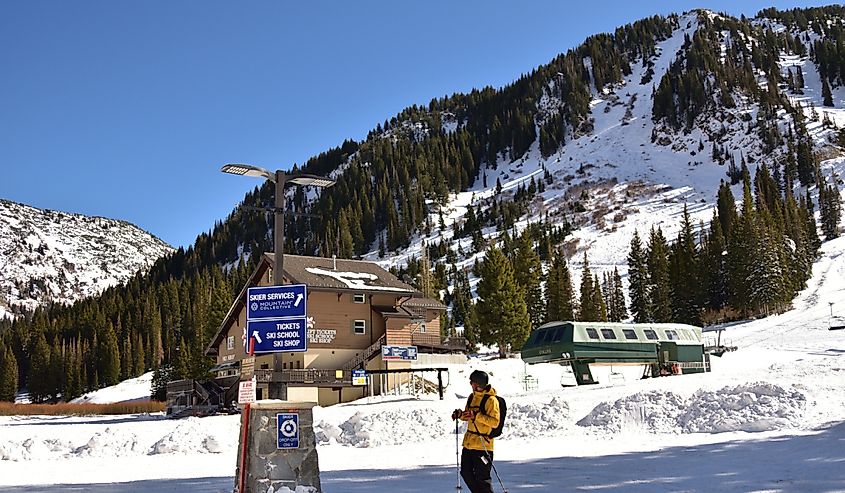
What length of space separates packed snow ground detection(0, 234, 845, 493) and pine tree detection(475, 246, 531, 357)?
31.1 metres

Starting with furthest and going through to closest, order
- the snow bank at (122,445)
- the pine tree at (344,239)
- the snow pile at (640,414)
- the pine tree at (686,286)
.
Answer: the pine tree at (344,239), the pine tree at (686,286), the snow pile at (640,414), the snow bank at (122,445)

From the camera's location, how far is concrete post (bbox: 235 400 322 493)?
364 inches

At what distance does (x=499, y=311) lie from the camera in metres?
57.2

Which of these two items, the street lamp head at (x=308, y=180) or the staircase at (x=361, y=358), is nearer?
the street lamp head at (x=308, y=180)

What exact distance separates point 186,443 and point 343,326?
2443 centimetres

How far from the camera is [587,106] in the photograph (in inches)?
7234

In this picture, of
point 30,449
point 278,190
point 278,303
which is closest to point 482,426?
point 278,303

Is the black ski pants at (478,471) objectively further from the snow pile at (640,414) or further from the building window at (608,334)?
the building window at (608,334)

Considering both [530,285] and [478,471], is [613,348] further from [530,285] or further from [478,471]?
[530,285]

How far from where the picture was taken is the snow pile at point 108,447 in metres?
18.5

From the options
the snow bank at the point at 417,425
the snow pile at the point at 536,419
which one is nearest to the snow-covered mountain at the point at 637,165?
the snow pile at the point at 536,419

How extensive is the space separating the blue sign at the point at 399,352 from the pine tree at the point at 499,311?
60.0 ft

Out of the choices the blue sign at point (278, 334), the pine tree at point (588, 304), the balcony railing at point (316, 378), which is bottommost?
the balcony railing at point (316, 378)

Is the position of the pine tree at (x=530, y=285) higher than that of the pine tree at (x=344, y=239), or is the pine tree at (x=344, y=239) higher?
the pine tree at (x=344, y=239)
